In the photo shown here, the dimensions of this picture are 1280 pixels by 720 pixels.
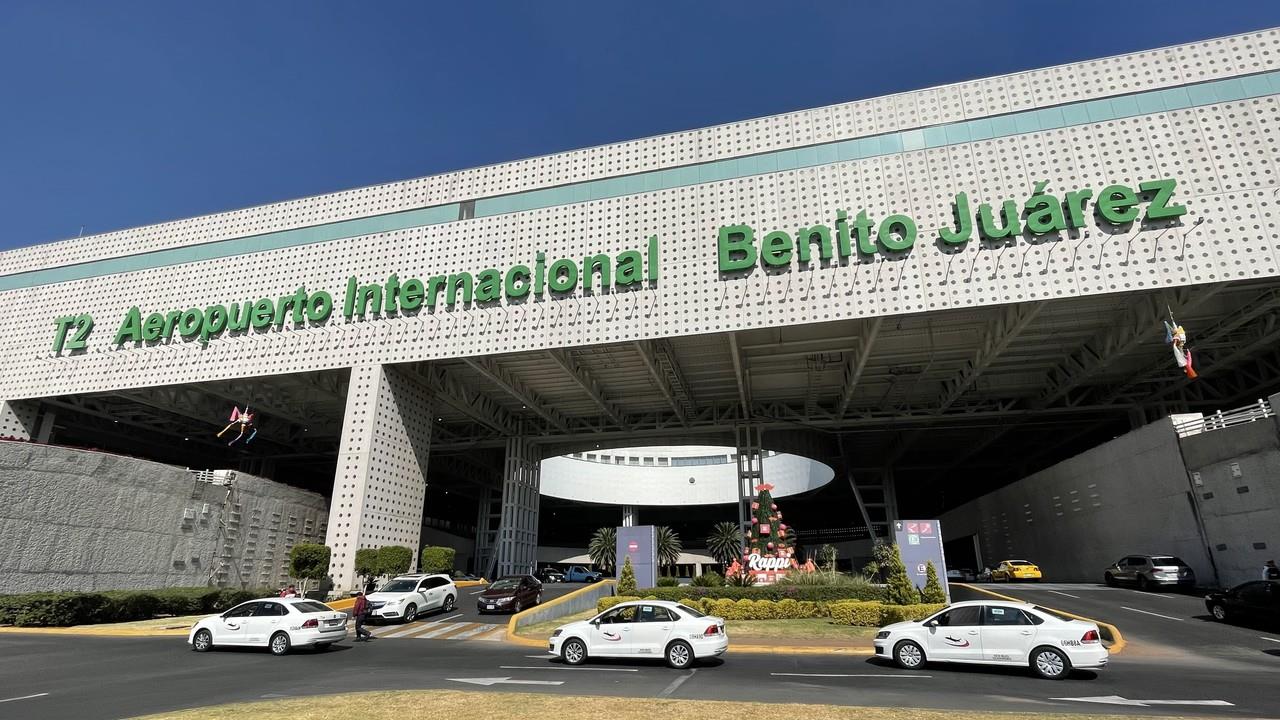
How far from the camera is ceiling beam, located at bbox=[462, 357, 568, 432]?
34.4 m

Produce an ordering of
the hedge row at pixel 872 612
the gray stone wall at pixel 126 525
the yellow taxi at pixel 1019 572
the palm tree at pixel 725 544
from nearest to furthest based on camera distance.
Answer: the hedge row at pixel 872 612, the gray stone wall at pixel 126 525, the yellow taxi at pixel 1019 572, the palm tree at pixel 725 544

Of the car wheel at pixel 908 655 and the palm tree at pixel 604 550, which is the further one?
the palm tree at pixel 604 550

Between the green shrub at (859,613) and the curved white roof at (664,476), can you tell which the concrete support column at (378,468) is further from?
the curved white roof at (664,476)

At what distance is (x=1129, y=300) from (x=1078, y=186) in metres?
5.85

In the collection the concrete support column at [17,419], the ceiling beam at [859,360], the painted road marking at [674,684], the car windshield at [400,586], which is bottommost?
the painted road marking at [674,684]

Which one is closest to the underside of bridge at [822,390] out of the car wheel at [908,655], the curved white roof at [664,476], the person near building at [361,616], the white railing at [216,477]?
the white railing at [216,477]

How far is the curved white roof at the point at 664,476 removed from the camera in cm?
6762

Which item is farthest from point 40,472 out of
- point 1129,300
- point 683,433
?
point 1129,300

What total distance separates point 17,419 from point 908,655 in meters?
50.6

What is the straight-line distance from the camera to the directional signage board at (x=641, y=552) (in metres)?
27.3

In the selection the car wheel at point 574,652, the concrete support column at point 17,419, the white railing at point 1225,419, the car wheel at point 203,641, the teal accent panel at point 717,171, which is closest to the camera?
the car wheel at point 574,652

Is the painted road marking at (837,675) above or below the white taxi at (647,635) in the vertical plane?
below

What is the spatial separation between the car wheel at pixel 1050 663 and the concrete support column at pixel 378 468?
91.1ft

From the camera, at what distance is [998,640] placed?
1279cm
